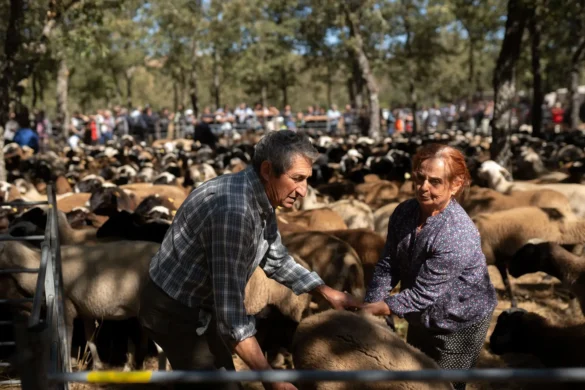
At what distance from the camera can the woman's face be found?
343 centimetres

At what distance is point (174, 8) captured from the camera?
1310 inches

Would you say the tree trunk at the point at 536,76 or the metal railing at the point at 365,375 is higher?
the tree trunk at the point at 536,76

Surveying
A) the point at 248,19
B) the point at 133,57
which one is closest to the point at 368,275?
the point at 248,19

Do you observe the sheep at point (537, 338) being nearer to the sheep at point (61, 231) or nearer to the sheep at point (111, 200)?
the sheep at point (61, 231)

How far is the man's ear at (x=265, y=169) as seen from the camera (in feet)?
9.45

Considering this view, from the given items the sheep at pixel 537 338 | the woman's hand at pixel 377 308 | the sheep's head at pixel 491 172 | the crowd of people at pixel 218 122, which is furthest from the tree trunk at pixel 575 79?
the woman's hand at pixel 377 308

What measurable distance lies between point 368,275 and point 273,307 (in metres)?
1.69

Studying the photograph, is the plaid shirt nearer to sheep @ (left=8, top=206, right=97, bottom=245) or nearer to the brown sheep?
the brown sheep

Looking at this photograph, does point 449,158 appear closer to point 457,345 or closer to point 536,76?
point 457,345

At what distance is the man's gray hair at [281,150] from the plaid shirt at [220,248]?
9 centimetres

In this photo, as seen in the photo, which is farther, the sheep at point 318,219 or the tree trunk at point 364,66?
the tree trunk at point 364,66

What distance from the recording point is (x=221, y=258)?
2727mm

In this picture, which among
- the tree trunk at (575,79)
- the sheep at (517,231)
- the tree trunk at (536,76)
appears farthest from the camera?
the tree trunk at (575,79)

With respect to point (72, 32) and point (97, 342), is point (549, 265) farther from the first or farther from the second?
point (72, 32)
